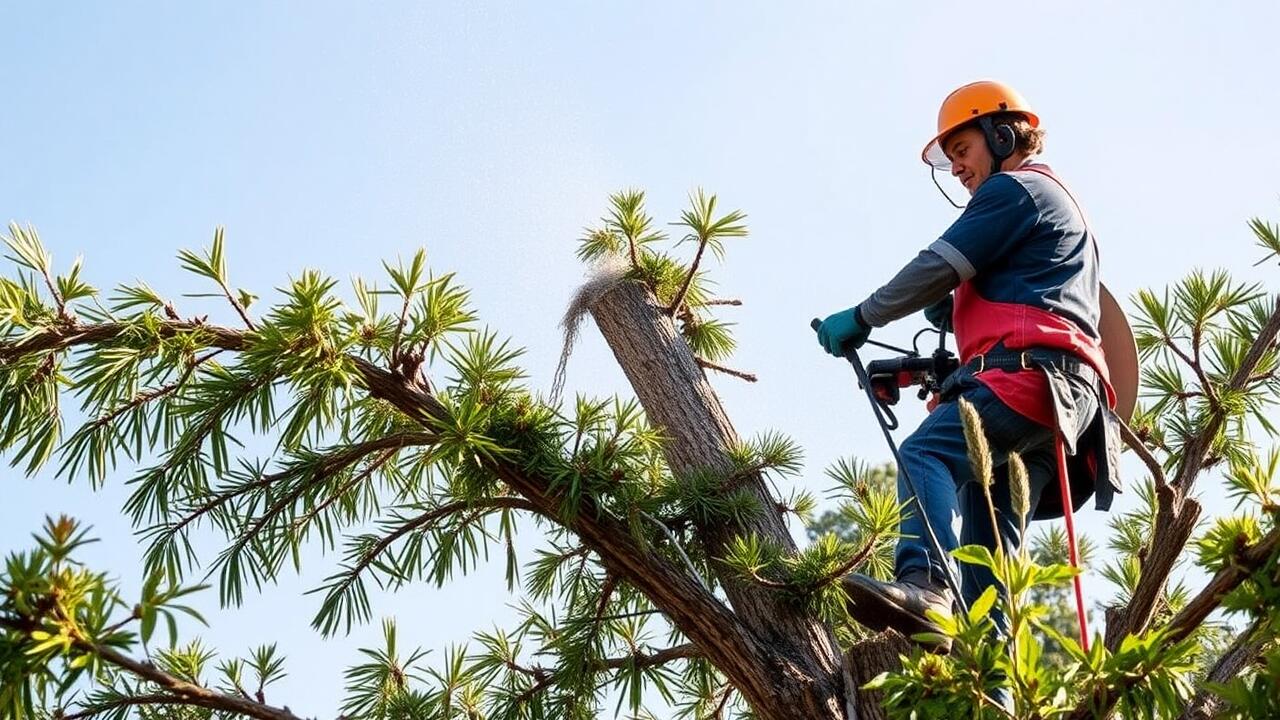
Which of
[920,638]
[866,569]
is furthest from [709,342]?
[920,638]

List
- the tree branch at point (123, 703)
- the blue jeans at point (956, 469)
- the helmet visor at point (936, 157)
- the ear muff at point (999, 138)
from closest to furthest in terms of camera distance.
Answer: the tree branch at point (123, 703) < the blue jeans at point (956, 469) < the ear muff at point (999, 138) < the helmet visor at point (936, 157)

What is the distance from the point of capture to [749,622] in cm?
294

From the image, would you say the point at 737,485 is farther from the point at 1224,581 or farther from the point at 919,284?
the point at 1224,581

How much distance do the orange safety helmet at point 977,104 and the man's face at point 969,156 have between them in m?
0.04

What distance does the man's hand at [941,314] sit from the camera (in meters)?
3.58

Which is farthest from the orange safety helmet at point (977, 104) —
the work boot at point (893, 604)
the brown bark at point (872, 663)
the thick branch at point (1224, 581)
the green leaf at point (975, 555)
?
the green leaf at point (975, 555)

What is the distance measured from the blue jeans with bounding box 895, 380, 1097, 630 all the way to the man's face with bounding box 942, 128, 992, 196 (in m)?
0.70

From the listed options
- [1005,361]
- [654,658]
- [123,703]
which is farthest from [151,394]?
[1005,361]

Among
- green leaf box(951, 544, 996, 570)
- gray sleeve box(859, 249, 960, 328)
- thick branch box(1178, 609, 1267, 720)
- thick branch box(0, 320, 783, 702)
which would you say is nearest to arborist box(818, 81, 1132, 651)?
gray sleeve box(859, 249, 960, 328)

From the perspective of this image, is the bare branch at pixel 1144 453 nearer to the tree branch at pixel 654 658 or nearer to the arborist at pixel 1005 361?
the arborist at pixel 1005 361

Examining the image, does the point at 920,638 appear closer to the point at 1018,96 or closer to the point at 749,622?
the point at 749,622

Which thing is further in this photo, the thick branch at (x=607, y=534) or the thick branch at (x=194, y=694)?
the thick branch at (x=607, y=534)

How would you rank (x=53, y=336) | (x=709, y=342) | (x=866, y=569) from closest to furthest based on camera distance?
(x=53, y=336) → (x=866, y=569) → (x=709, y=342)

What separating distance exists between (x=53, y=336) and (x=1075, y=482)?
7.28ft
